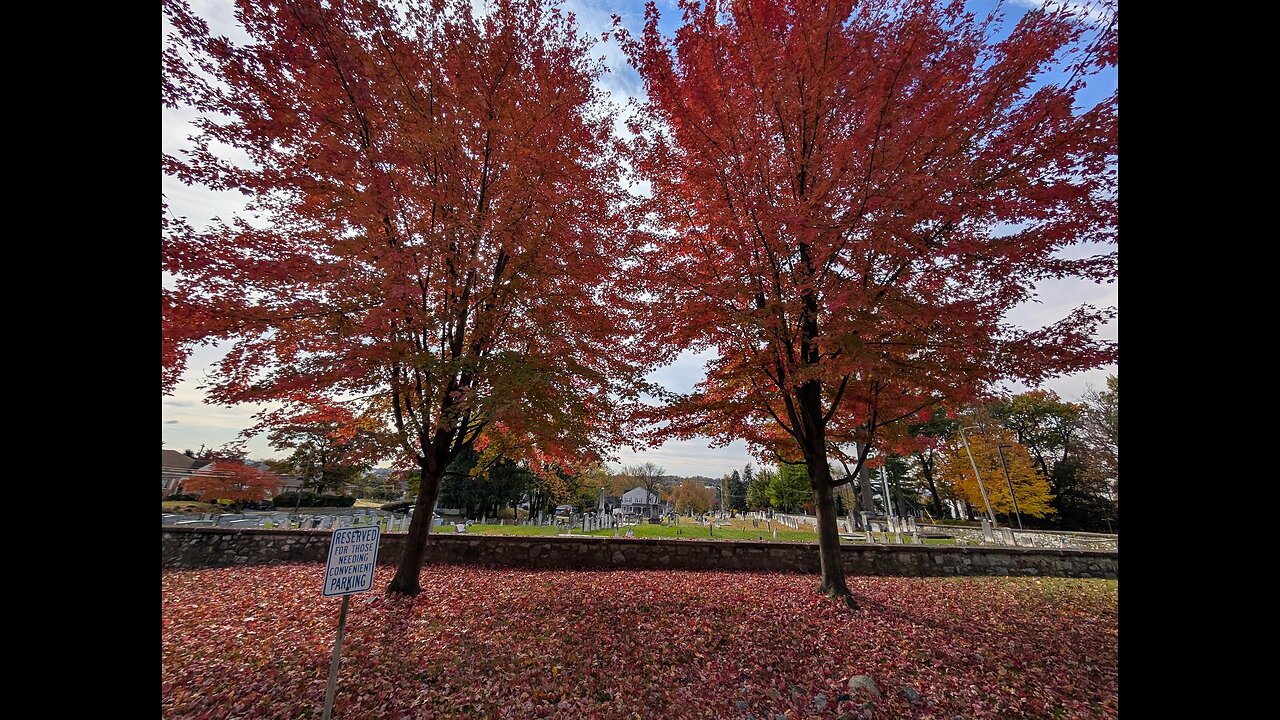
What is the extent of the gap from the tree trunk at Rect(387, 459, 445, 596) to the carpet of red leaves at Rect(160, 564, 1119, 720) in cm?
33

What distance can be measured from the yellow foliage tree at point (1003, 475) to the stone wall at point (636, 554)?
18.6 m

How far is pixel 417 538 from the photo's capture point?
25.4ft

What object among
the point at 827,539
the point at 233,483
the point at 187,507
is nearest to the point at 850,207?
the point at 827,539

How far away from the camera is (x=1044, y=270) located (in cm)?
591

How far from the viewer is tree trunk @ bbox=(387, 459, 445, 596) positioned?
24.7 ft

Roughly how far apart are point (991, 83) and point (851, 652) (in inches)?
326

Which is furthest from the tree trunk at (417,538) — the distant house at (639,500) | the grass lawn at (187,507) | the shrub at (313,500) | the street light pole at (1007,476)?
the distant house at (639,500)

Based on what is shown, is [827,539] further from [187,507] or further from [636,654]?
[187,507]

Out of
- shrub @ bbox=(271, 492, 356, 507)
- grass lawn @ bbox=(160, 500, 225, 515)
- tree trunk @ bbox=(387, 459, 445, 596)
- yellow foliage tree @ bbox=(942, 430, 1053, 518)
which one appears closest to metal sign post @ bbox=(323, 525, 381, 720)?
tree trunk @ bbox=(387, 459, 445, 596)

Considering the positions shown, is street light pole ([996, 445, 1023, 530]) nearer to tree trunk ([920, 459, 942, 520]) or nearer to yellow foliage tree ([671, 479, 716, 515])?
tree trunk ([920, 459, 942, 520])

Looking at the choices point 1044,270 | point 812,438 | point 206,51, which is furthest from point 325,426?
point 1044,270

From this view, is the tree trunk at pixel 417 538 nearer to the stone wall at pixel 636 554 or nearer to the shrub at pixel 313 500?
the stone wall at pixel 636 554

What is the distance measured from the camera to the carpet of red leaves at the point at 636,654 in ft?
14.4
